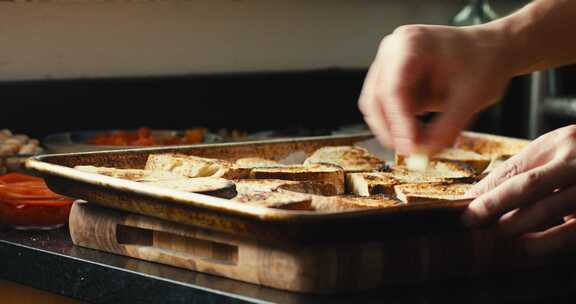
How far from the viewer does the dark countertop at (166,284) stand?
1.57 metres

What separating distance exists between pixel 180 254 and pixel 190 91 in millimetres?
1923

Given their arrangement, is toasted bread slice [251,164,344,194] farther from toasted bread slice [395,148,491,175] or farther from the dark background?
the dark background

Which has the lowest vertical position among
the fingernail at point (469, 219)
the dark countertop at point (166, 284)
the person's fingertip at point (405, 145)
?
the dark countertop at point (166, 284)

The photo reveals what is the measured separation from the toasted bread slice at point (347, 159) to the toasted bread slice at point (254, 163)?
0.08 meters

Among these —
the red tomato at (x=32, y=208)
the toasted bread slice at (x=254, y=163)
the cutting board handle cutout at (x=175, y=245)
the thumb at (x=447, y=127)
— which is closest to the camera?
the thumb at (x=447, y=127)

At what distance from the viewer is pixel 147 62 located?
3570 millimetres

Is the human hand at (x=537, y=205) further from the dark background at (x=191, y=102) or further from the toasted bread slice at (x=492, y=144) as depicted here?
the dark background at (x=191, y=102)

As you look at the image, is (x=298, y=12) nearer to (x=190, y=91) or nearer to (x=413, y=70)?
(x=190, y=91)

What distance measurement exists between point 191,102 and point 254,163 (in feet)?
Answer: 4.49

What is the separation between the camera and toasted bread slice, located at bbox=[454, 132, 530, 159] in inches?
106

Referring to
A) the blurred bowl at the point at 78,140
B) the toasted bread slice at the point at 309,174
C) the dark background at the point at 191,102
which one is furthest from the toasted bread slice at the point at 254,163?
the dark background at the point at 191,102

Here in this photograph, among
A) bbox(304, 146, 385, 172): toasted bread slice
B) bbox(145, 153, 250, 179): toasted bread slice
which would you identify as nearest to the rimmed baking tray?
bbox(145, 153, 250, 179): toasted bread slice

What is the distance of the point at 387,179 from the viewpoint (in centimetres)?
218

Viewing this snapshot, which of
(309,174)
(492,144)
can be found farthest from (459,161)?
(309,174)
